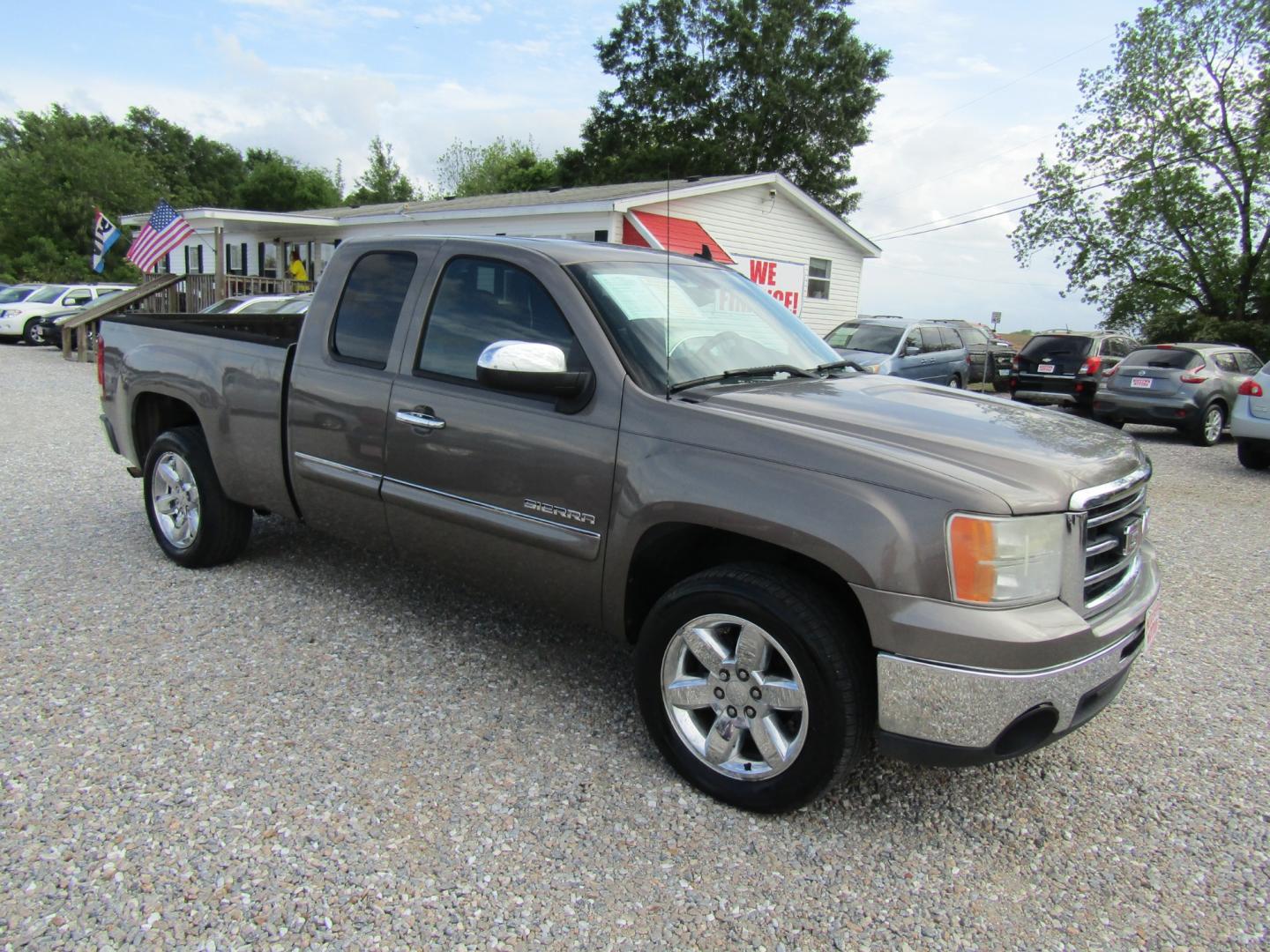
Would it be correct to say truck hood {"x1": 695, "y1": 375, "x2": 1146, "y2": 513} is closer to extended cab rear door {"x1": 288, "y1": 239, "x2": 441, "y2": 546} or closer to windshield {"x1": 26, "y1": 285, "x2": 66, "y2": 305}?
extended cab rear door {"x1": 288, "y1": 239, "x2": 441, "y2": 546}

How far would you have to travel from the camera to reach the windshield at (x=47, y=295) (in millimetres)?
25766

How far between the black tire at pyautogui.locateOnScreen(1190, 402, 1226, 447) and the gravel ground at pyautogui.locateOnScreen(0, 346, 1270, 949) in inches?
400

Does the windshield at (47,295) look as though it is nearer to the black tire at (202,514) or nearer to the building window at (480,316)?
the black tire at (202,514)

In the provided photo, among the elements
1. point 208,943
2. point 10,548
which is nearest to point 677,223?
point 10,548

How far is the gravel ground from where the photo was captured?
2.40 m

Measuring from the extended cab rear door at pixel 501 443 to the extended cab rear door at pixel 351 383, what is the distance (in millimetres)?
104

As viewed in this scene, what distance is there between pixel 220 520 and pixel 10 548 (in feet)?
5.46

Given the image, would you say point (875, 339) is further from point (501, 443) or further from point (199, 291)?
point (199, 291)

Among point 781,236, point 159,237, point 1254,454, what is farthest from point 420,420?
point 781,236

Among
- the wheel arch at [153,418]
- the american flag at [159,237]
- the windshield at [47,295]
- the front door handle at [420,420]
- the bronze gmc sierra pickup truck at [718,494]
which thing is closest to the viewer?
the bronze gmc sierra pickup truck at [718,494]

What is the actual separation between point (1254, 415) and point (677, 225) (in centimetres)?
1225

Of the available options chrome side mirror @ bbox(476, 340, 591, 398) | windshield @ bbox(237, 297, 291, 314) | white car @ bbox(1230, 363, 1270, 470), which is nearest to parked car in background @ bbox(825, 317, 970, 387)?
white car @ bbox(1230, 363, 1270, 470)

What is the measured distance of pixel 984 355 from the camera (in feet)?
66.4

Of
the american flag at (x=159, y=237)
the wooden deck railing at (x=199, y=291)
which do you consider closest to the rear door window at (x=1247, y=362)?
the wooden deck railing at (x=199, y=291)
